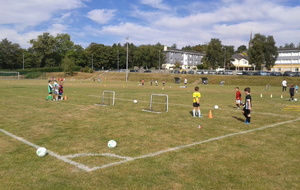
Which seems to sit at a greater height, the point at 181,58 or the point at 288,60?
the point at 181,58

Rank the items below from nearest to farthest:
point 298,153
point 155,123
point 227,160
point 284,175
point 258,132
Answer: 1. point 284,175
2. point 227,160
3. point 298,153
4. point 258,132
5. point 155,123

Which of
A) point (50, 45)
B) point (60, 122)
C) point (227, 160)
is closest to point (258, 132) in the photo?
point (227, 160)

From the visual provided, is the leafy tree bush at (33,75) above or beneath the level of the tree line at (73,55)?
beneath

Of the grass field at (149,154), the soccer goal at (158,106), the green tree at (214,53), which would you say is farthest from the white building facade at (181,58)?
the grass field at (149,154)

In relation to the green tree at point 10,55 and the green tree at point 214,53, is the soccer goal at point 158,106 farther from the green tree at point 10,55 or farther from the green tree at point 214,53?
the green tree at point 10,55

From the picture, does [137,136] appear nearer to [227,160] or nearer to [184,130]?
[184,130]

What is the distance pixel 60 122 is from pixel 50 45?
11334 cm

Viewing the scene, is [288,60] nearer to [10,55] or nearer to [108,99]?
[108,99]

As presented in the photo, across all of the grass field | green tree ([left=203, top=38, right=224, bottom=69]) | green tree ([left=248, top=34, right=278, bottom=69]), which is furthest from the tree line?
the grass field

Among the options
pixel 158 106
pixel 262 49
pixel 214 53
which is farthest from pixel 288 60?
pixel 158 106

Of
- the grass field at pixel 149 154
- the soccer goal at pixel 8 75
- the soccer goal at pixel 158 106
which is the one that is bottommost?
the grass field at pixel 149 154

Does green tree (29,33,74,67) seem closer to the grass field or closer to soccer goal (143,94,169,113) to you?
soccer goal (143,94,169,113)

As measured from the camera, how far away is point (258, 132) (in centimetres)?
1015

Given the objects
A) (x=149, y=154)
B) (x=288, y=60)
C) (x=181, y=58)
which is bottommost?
(x=149, y=154)
